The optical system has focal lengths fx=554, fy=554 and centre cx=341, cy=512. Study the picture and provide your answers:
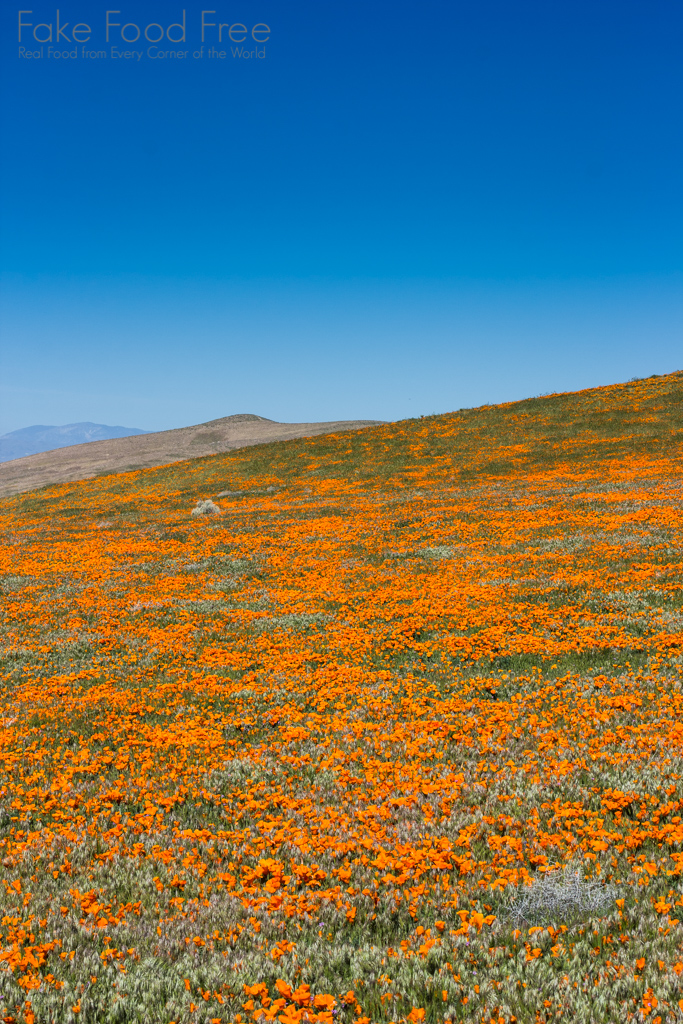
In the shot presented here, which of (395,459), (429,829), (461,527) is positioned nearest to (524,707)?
(429,829)

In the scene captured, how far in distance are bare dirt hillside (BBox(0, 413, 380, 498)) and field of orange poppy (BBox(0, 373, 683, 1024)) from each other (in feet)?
209

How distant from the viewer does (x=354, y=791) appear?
8406 mm

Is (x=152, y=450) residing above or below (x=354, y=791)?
above

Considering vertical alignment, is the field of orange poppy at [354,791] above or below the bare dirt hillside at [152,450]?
below

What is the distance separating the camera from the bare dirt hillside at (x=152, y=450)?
8125 cm

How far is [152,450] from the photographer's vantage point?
9394 centimetres

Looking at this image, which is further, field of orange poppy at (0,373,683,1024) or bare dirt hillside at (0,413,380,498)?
bare dirt hillside at (0,413,380,498)

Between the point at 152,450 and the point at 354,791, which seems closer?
the point at 354,791

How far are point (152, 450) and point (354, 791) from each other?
92.6 meters

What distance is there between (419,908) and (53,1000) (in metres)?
3.66

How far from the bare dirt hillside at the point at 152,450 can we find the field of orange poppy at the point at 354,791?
209 ft

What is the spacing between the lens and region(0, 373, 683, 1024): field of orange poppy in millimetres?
5242

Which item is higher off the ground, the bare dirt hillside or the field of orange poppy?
the bare dirt hillside

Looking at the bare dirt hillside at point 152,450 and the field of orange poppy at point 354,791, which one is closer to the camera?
the field of orange poppy at point 354,791
